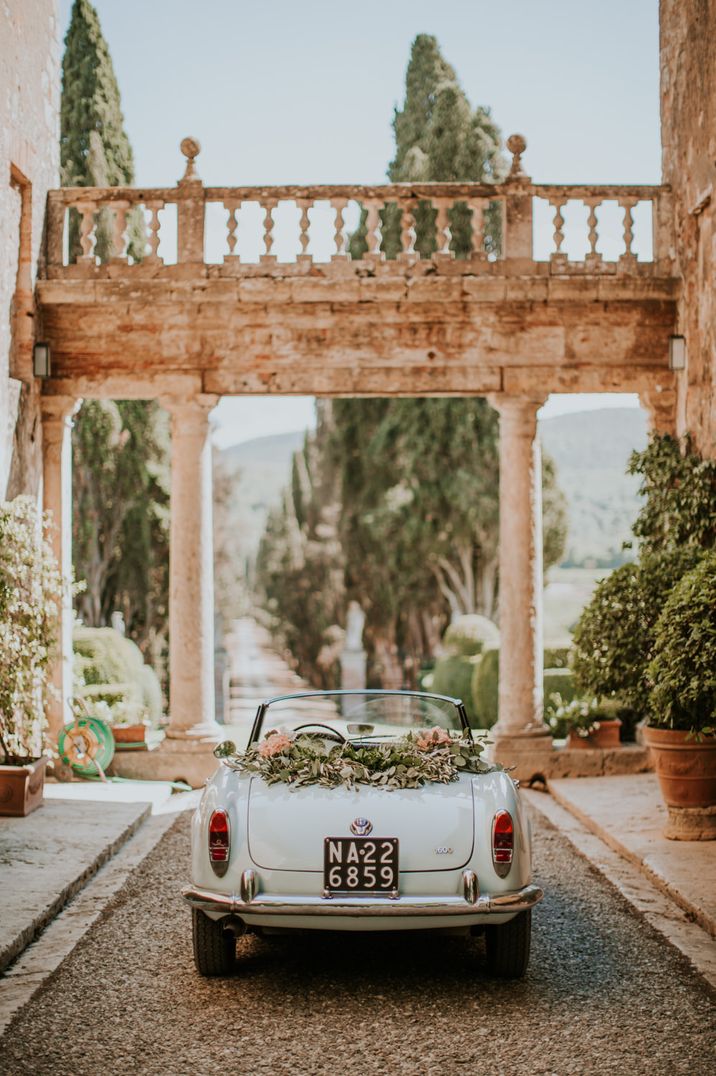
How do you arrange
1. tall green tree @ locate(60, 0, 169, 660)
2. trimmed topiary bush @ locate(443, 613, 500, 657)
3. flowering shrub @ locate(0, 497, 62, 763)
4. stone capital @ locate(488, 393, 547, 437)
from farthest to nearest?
trimmed topiary bush @ locate(443, 613, 500, 657) → tall green tree @ locate(60, 0, 169, 660) → stone capital @ locate(488, 393, 547, 437) → flowering shrub @ locate(0, 497, 62, 763)

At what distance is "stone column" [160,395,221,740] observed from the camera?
11.9 m

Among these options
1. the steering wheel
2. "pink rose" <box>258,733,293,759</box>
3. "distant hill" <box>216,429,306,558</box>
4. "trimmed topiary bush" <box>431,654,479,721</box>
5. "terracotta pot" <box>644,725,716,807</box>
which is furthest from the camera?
"distant hill" <box>216,429,306,558</box>

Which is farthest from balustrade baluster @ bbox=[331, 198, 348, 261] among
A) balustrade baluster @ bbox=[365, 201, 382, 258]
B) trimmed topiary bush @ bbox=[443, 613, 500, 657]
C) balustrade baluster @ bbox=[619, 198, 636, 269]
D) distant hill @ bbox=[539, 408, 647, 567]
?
distant hill @ bbox=[539, 408, 647, 567]

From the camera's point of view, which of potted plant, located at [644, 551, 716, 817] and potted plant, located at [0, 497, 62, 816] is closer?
potted plant, located at [644, 551, 716, 817]

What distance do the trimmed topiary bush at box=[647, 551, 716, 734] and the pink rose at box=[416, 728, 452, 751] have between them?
8.20 ft

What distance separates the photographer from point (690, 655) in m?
8.15

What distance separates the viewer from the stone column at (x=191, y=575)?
1195cm

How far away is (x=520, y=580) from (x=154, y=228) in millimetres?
5040

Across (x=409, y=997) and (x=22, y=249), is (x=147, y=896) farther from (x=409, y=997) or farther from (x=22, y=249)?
(x=22, y=249)

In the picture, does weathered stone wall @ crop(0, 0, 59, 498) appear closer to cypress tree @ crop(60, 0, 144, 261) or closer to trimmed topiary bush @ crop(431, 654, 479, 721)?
cypress tree @ crop(60, 0, 144, 261)

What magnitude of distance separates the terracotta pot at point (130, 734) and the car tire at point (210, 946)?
6615mm

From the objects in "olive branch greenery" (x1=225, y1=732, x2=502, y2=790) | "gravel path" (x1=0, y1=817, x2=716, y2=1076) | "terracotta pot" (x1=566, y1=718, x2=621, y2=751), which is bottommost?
"gravel path" (x1=0, y1=817, x2=716, y2=1076)

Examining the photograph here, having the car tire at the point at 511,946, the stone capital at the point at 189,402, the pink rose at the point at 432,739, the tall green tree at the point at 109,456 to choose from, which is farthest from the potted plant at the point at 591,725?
the tall green tree at the point at 109,456

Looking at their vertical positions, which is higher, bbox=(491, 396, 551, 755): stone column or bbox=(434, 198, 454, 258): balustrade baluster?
bbox=(434, 198, 454, 258): balustrade baluster
